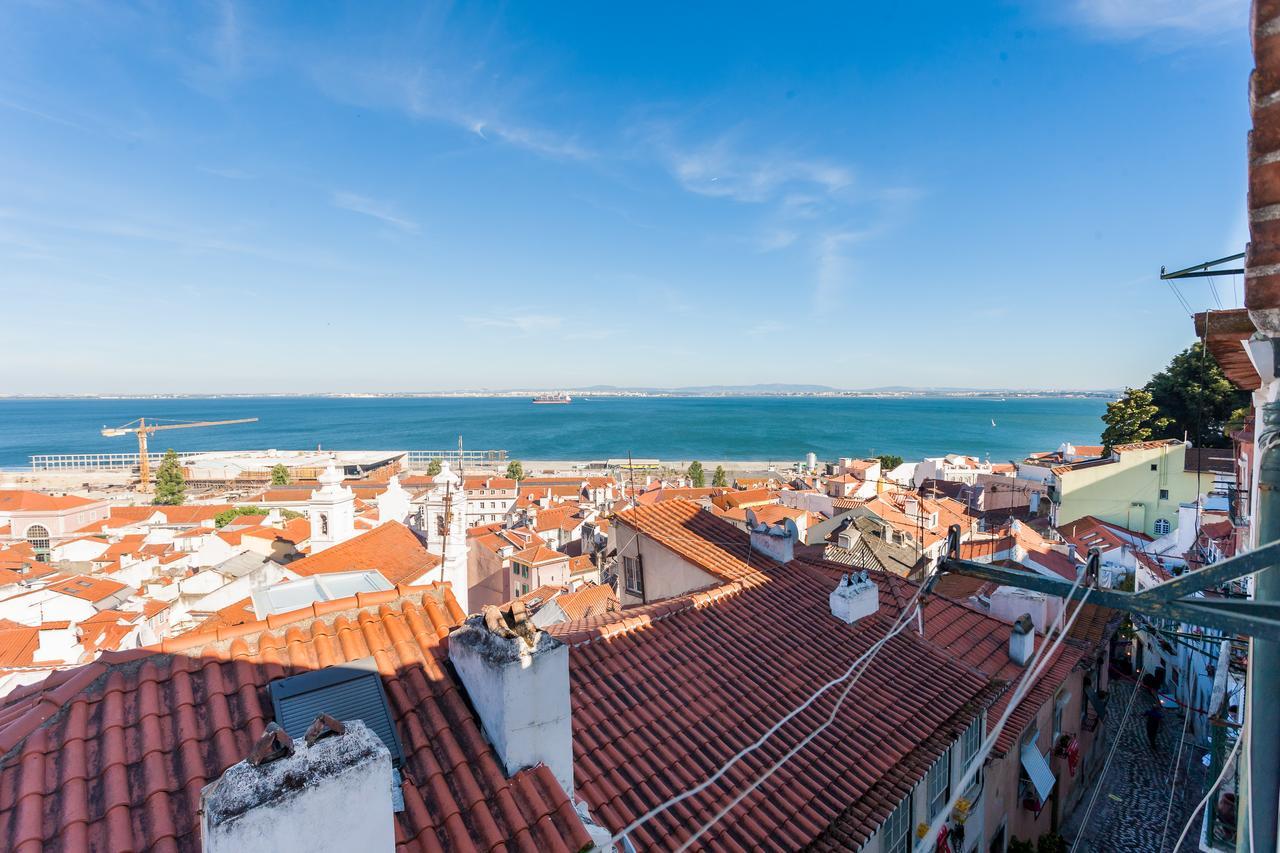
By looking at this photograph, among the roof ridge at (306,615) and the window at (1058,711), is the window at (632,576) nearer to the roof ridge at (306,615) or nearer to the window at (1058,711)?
the roof ridge at (306,615)

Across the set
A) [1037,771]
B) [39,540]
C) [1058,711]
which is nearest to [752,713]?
[1037,771]

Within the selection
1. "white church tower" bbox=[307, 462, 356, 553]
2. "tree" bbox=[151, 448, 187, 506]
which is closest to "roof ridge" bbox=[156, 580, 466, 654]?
"white church tower" bbox=[307, 462, 356, 553]

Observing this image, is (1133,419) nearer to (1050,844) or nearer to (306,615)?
(1050,844)

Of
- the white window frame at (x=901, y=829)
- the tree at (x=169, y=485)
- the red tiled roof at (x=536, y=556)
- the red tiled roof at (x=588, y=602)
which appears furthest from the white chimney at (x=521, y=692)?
the tree at (x=169, y=485)

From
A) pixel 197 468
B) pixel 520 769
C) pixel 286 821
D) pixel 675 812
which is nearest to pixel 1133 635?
pixel 675 812

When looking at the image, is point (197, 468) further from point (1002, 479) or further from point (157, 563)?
point (1002, 479)
